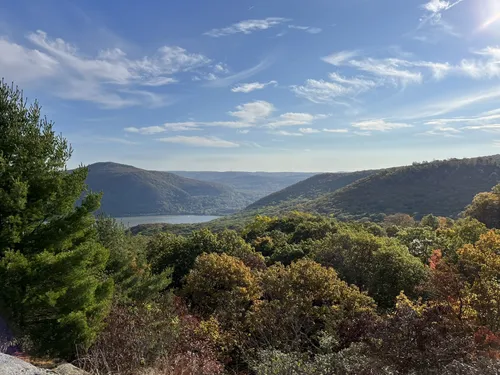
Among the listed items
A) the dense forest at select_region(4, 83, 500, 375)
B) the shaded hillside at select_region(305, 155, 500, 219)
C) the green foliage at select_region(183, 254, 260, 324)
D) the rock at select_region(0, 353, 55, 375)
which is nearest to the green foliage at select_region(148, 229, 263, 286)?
the green foliage at select_region(183, 254, 260, 324)

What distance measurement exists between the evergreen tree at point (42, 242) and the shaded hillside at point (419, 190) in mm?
94990

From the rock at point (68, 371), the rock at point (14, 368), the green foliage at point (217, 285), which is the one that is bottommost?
the green foliage at point (217, 285)

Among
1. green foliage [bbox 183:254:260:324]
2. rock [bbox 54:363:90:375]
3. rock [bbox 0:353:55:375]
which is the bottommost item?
green foliage [bbox 183:254:260:324]

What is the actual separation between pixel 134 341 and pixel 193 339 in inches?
123

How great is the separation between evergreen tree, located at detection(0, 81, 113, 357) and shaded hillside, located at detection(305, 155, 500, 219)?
9499 cm

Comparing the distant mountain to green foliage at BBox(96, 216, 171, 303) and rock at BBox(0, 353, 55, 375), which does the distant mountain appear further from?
rock at BBox(0, 353, 55, 375)

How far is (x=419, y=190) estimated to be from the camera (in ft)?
393

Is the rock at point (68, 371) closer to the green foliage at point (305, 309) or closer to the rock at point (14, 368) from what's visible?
the rock at point (14, 368)

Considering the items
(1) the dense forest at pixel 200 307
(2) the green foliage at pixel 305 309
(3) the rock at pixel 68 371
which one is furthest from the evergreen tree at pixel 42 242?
(2) the green foliage at pixel 305 309

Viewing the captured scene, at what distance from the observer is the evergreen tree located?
9.34 metres

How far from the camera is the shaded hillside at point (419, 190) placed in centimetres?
10381

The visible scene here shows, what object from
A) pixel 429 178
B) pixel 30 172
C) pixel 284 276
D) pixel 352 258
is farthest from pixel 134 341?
pixel 429 178

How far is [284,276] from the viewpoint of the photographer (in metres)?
14.6

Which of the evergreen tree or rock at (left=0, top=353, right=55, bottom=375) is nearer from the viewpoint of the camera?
rock at (left=0, top=353, right=55, bottom=375)
